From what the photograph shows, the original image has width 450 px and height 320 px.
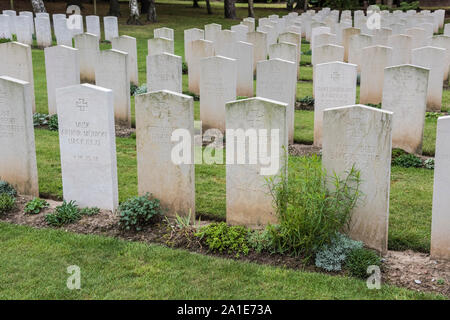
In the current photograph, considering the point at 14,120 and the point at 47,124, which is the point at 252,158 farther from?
the point at 47,124

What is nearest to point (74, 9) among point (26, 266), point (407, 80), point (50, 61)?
point (50, 61)

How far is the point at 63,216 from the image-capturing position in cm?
658

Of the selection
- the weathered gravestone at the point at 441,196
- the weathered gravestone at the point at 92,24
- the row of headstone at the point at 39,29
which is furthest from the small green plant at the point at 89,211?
the weathered gravestone at the point at 92,24

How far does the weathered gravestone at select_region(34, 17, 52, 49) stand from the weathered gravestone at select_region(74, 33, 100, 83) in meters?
7.39

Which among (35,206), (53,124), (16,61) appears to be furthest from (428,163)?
(16,61)

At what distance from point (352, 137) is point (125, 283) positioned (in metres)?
2.66

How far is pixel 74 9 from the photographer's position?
107ft

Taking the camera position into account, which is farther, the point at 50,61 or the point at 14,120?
the point at 50,61

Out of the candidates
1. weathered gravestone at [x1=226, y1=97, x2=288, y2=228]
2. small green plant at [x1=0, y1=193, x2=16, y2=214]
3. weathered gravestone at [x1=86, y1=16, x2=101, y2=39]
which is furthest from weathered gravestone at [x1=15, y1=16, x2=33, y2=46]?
weathered gravestone at [x1=226, y1=97, x2=288, y2=228]

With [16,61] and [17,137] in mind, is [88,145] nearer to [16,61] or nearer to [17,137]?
[17,137]

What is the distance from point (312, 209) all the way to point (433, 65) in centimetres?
769

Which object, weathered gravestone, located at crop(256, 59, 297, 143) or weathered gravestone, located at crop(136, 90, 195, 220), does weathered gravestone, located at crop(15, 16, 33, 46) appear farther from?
weathered gravestone, located at crop(136, 90, 195, 220)

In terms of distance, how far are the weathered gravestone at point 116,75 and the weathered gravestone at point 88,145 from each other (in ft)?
13.8
